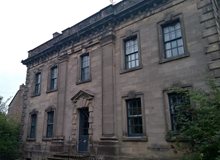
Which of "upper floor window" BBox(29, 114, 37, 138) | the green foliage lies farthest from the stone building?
the green foliage

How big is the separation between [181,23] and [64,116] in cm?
1081

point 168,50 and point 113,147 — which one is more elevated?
point 168,50

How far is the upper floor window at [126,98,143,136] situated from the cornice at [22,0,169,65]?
5.75 m

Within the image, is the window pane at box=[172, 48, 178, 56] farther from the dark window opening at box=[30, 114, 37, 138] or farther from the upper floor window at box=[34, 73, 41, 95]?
the dark window opening at box=[30, 114, 37, 138]

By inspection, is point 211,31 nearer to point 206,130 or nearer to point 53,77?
point 206,130

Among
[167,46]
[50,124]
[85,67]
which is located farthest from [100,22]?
[50,124]

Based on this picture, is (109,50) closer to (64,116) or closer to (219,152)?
(64,116)

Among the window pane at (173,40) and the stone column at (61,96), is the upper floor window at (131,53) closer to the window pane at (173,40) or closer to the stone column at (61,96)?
the window pane at (173,40)

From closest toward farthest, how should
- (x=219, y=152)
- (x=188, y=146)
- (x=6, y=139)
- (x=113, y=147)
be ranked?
(x=219, y=152)
(x=188, y=146)
(x=113, y=147)
(x=6, y=139)

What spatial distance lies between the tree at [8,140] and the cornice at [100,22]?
23.7ft

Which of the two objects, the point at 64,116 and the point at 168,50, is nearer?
the point at 168,50

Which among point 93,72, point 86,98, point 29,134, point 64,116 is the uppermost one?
point 93,72

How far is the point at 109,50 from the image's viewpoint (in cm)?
1531

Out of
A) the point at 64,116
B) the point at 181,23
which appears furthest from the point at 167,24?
the point at 64,116
